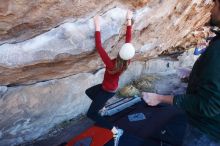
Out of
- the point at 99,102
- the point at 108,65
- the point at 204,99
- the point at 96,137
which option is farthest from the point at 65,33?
the point at 204,99

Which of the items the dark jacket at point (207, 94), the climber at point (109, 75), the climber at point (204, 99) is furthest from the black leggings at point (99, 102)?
the dark jacket at point (207, 94)

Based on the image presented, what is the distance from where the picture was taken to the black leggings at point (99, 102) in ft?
9.24

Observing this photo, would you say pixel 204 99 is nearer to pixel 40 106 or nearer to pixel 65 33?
pixel 65 33

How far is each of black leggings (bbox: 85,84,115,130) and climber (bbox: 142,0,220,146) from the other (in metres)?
0.89

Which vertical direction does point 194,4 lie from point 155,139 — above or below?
above

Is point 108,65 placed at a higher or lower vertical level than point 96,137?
higher

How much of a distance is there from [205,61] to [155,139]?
1.20 metres

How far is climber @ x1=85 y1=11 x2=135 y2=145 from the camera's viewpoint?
2.49 m

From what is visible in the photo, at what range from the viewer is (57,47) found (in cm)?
261

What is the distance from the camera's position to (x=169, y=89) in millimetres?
4246

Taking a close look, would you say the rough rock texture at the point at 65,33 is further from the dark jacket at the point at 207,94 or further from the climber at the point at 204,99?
the dark jacket at the point at 207,94

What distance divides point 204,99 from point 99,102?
4.17ft

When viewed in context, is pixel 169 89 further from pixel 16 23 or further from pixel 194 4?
pixel 16 23

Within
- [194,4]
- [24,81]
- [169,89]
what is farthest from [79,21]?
[169,89]
